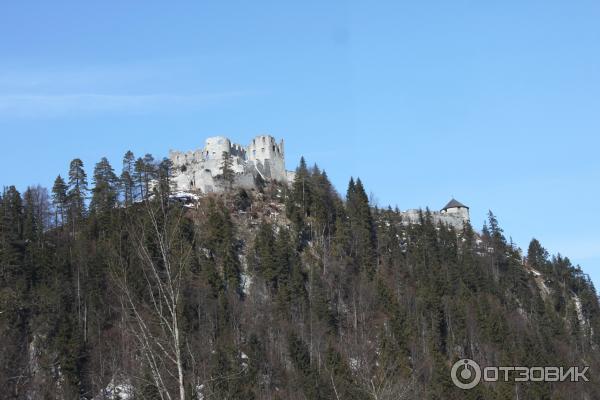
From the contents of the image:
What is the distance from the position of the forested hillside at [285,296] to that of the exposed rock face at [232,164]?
9.94 feet

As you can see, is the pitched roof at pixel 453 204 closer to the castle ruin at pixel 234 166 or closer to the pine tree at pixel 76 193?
the castle ruin at pixel 234 166

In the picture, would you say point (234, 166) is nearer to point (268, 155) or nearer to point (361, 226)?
point (268, 155)

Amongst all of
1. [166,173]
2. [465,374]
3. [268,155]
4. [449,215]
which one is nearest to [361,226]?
[268,155]

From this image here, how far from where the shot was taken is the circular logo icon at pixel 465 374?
68000 mm

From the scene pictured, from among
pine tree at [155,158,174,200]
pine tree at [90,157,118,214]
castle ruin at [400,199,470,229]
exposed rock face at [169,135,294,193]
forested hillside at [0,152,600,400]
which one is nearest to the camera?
forested hillside at [0,152,600,400]

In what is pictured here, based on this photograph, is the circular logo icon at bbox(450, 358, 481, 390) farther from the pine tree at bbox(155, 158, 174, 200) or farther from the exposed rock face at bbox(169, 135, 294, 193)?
the pine tree at bbox(155, 158, 174, 200)

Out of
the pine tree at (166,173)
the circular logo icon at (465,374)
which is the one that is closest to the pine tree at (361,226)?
the circular logo icon at (465,374)

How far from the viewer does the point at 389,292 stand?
8562cm

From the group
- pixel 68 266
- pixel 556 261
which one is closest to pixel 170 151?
pixel 68 266

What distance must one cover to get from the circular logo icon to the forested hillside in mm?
996

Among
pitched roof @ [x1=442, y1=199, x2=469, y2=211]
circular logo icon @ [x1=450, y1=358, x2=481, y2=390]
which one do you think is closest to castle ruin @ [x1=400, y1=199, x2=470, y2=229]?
pitched roof @ [x1=442, y1=199, x2=469, y2=211]

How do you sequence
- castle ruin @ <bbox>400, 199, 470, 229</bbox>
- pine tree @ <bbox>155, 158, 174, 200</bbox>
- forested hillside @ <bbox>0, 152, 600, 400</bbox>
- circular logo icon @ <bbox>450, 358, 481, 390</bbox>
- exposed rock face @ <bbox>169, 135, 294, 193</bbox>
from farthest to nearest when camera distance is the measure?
castle ruin @ <bbox>400, 199, 470, 229</bbox> < exposed rock face @ <bbox>169, 135, 294, 193</bbox> < pine tree @ <bbox>155, 158, 174, 200</bbox> < circular logo icon @ <bbox>450, 358, 481, 390</bbox> < forested hillside @ <bbox>0, 152, 600, 400</bbox>

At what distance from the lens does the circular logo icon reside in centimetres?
6800

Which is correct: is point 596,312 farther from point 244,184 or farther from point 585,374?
point 244,184
